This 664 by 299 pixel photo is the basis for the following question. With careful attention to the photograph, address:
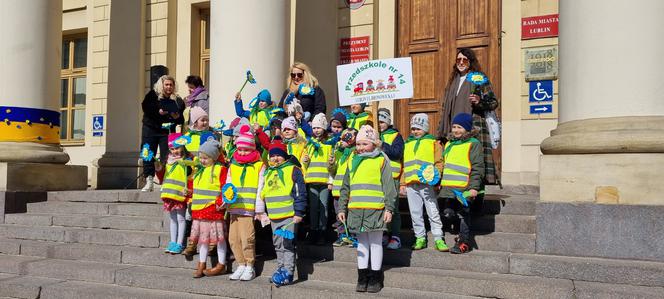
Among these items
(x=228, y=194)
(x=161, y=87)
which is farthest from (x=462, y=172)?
(x=161, y=87)

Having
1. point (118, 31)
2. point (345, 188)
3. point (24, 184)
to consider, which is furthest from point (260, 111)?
point (118, 31)

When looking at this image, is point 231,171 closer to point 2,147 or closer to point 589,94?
point 589,94

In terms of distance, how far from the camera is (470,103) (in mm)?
6742

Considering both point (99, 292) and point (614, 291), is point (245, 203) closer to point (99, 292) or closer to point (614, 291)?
point (99, 292)

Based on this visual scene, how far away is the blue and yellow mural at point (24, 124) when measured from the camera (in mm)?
9148

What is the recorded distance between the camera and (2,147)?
903cm

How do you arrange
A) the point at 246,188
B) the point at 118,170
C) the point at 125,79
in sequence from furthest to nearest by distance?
the point at 125,79 → the point at 118,170 → the point at 246,188

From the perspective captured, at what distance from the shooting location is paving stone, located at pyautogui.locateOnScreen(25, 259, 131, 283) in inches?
263

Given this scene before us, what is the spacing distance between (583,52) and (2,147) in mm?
7761

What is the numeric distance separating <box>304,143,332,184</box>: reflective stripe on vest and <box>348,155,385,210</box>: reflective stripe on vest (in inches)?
31.6

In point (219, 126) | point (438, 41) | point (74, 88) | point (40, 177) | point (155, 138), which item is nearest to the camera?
point (219, 126)

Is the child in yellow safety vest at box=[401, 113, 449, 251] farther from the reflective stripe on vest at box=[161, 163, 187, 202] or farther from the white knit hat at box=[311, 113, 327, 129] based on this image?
the reflective stripe on vest at box=[161, 163, 187, 202]

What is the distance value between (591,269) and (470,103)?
2.20 metres

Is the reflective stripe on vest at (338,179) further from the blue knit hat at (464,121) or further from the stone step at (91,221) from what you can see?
Answer: the stone step at (91,221)
